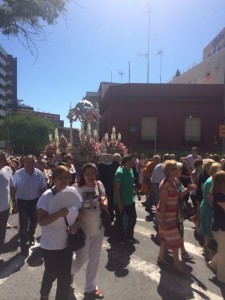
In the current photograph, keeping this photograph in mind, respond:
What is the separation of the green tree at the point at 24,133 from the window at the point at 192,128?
49.3m

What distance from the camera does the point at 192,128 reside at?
33125 mm

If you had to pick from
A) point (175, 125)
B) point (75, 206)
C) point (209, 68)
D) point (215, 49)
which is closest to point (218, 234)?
point (75, 206)

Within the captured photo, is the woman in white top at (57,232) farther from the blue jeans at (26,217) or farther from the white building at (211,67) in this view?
the white building at (211,67)

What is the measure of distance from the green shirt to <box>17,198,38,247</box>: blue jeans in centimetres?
167

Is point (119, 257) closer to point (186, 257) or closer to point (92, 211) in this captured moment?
point (186, 257)

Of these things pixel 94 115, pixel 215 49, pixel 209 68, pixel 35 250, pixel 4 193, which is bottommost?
pixel 35 250

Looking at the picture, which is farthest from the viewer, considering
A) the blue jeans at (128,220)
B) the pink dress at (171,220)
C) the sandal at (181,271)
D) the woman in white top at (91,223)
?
the blue jeans at (128,220)

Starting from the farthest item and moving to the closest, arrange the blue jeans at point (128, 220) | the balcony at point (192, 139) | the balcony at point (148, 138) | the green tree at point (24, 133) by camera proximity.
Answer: the green tree at point (24, 133) → the balcony at point (192, 139) → the balcony at point (148, 138) → the blue jeans at point (128, 220)

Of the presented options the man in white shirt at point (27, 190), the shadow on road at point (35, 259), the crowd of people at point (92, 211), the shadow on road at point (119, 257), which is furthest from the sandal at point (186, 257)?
the man in white shirt at point (27, 190)

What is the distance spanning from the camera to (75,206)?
4391 mm

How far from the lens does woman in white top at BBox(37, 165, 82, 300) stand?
13.5ft

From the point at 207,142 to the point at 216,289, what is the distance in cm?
2872

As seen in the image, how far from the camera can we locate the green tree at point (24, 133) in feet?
257

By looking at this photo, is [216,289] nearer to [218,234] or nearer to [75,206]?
[218,234]
